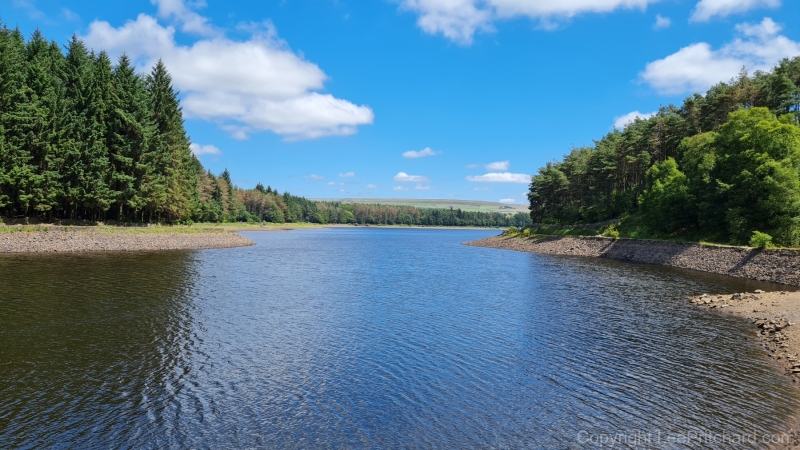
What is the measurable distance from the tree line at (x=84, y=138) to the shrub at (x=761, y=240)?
80160 millimetres

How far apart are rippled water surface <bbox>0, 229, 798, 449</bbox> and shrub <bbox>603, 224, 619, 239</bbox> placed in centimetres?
4401

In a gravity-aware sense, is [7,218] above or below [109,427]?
above

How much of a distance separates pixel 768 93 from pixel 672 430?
80.9 meters

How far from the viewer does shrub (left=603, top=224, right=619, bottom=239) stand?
7481 cm

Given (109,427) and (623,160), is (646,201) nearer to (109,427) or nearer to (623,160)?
(623,160)

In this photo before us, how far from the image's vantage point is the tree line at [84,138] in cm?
5528

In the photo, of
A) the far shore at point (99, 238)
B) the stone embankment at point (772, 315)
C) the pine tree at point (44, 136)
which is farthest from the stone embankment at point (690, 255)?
the pine tree at point (44, 136)

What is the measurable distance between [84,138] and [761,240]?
Result: 281 feet

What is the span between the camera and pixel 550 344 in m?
21.4

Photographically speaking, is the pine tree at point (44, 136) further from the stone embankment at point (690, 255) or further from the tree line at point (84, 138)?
the stone embankment at point (690, 255)

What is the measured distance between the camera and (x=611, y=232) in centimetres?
7662

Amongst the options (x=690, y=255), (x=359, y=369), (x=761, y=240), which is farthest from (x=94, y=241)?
(x=761, y=240)

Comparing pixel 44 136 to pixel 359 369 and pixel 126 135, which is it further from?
pixel 359 369

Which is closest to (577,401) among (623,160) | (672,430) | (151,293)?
(672,430)
